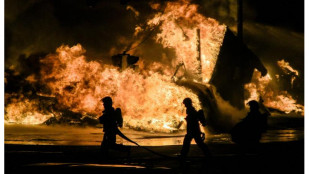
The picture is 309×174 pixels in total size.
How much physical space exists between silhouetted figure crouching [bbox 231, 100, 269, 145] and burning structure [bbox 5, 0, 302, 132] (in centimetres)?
800

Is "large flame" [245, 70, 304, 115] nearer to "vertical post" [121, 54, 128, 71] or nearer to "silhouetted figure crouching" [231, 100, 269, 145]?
"vertical post" [121, 54, 128, 71]

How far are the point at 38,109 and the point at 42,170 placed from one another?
11576 millimetres

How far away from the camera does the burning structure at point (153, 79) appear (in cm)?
1736

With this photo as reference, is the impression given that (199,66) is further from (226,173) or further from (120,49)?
(226,173)

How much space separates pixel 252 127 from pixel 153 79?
353 inches

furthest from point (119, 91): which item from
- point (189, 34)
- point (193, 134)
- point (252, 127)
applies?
point (252, 127)

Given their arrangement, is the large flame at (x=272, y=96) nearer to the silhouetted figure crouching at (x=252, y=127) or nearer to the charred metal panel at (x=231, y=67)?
the charred metal panel at (x=231, y=67)

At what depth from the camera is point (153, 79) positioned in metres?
17.6

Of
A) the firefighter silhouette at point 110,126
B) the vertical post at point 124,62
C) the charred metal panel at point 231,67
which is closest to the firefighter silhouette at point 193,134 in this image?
the firefighter silhouette at point 110,126

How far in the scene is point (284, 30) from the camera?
27688 mm

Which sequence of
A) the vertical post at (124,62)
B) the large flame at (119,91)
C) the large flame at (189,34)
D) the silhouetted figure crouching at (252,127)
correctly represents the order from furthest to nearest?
1. the large flame at (189,34)
2. the vertical post at (124,62)
3. the large flame at (119,91)
4. the silhouetted figure crouching at (252,127)

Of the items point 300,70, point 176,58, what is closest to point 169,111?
point 176,58

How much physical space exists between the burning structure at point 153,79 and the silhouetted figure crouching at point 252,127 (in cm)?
800

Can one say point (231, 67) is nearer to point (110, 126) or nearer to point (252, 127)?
point (252, 127)
